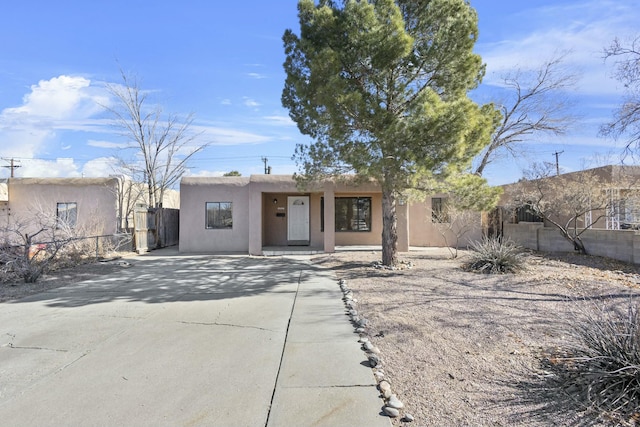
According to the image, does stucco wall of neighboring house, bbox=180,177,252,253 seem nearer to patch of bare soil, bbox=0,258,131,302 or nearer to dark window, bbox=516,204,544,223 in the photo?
patch of bare soil, bbox=0,258,131,302

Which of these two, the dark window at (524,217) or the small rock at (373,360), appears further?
the dark window at (524,217)

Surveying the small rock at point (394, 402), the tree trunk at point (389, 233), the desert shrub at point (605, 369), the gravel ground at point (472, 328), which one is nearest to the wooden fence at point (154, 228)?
the gravel ground at point (472, 328)

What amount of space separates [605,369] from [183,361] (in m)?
4.07

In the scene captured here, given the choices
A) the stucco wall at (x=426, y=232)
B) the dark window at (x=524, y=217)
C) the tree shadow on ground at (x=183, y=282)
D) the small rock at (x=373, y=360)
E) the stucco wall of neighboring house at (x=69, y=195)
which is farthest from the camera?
the dark window at (x=524, y=217)

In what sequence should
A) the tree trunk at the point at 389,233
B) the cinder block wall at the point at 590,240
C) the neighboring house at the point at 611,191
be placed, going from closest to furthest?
the tree trunk at the point at 389,233 < the cinder block wall at the point at 590,240 < the neighboring house at the point at 611,191

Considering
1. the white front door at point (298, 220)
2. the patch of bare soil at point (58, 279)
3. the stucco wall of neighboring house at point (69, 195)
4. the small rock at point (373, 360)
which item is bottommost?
the small rock at point (373, 360)

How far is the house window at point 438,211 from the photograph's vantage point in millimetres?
15564

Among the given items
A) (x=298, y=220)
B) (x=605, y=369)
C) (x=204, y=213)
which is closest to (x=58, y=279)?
(x=204, y=213)

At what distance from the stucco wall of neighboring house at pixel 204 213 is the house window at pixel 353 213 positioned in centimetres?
403

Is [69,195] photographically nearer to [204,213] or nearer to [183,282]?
[204,213]

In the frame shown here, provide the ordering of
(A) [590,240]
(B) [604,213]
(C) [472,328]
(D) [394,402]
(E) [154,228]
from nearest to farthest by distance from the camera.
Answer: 1. (D) [394,402]
2. (C) [472,328]
3. (B) [604,213]
4. (A) [590,240]
5. (E) [154,228]

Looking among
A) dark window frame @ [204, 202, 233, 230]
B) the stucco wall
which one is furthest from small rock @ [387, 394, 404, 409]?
the stucco wall

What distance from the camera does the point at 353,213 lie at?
674 inches

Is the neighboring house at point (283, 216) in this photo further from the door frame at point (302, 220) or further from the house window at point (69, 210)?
the house window at point (69, 210)
